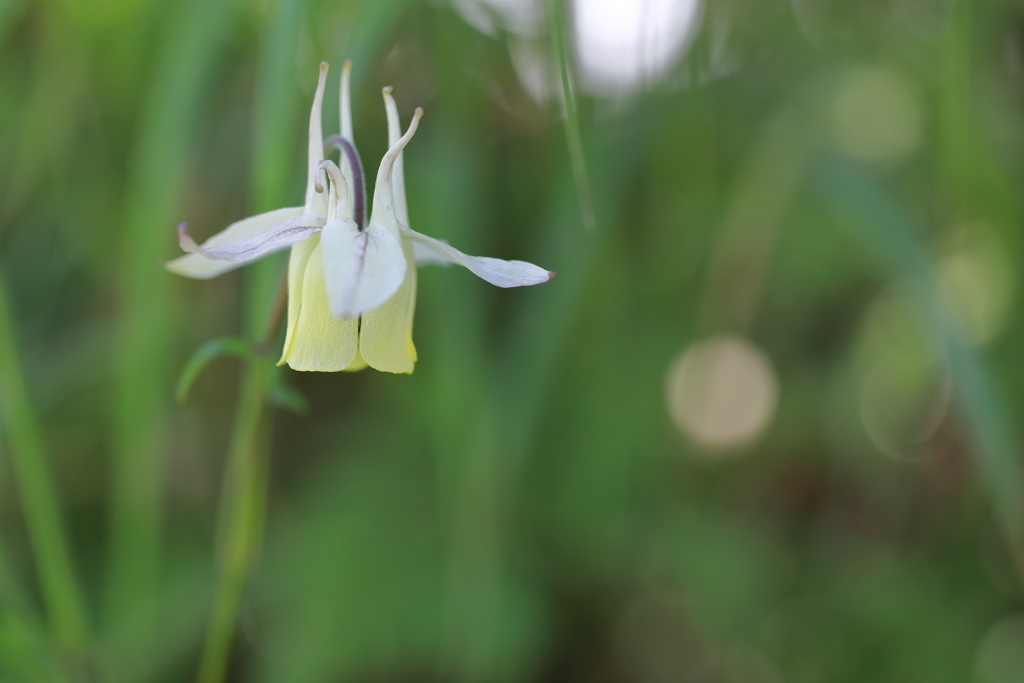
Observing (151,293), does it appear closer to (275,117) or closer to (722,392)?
(275,117)

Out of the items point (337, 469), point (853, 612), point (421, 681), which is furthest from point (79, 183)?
point (853, 612)

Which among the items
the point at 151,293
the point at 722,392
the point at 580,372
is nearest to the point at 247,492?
the point at 151,293

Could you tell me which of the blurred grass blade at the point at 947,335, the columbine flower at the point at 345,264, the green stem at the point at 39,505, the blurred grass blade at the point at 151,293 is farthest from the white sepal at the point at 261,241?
the blurred grass blade at the point at 947,335

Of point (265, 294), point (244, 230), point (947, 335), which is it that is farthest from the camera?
point (947, 335)

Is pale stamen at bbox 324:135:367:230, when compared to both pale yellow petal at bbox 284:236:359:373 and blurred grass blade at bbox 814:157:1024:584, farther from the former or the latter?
blurred grass blade at bbox 814:157:1024:584

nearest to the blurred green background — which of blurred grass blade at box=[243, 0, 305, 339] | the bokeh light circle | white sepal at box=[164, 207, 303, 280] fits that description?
the bokeh light circle

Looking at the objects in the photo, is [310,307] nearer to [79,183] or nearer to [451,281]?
[451,281]

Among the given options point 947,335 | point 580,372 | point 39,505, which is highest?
point 947,335
